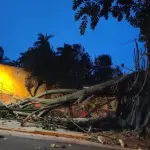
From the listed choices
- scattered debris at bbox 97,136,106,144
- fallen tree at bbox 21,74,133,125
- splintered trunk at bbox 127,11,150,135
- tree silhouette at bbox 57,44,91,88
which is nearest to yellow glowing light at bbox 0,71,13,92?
tree silhouette at bbox 57,44,91,88

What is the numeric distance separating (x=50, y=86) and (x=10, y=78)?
4.56 m

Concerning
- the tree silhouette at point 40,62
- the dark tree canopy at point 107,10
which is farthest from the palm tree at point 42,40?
the dark tree canopy at point 107,10

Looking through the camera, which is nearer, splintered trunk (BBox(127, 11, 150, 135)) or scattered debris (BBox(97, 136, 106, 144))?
scattered debris (BBox(97, 136, 106, 144))

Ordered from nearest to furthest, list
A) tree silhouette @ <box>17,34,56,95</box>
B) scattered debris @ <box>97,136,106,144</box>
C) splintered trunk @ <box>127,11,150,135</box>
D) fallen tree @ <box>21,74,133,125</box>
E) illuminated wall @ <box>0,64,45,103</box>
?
scattered debris @ <box>97,136,106,144</box>
splintered trunk @ <box>127,11,150,135</box>
fallen tree @ <box>21,74,133,125</box>
illuminated wall @ <box>0,64,45,103</box>
tree silhouette @ <box>17,34,56,95</box>

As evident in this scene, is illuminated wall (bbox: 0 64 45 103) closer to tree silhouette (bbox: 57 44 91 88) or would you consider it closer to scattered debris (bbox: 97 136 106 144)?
tree silhouette (bbox: 57 44 91 88)

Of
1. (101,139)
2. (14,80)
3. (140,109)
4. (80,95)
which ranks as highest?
(14,80)

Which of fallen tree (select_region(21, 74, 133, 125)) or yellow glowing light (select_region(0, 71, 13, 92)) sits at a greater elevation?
yellow glowing light (select_region(0, 71, 13, 92))

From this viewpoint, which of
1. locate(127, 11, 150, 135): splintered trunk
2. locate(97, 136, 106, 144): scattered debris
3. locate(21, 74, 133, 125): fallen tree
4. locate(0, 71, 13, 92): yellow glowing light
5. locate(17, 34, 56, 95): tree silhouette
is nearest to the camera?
locate(97, 136, 106, 144): scattered debris

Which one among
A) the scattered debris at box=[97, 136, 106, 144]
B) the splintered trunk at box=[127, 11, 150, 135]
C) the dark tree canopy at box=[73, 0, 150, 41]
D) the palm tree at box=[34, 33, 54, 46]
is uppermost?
the palm tree at box=[34, 33, 54, 46]

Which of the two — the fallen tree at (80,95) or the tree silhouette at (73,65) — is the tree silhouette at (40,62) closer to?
the tree silhouette at (73,65)

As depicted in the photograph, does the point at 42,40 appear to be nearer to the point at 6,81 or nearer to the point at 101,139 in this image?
the point at 6,81

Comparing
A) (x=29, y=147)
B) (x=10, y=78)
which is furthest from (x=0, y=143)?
(x=10, y=78)

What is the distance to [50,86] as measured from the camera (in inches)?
1411

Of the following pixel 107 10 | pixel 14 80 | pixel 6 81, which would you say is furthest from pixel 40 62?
pixel 107 10
